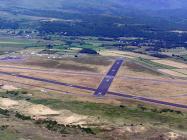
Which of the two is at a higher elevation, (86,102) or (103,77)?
(103,77)

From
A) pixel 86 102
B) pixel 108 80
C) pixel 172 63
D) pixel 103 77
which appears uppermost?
pixel 172 63

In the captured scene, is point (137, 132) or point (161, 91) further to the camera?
point (161, 91)

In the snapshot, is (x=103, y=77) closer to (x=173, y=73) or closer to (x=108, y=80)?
(x=108, y=80)

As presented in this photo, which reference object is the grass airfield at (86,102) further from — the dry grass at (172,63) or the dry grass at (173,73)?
the dry grass at (173,73)

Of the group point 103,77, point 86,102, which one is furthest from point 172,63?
point 86,102

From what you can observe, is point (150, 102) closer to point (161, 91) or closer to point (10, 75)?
point (161, 91)

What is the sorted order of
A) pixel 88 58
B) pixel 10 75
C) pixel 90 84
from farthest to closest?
pixel 88 58
pixel 10 75
pixel 90 84

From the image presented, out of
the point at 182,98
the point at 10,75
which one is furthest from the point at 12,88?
the point at 182,98
